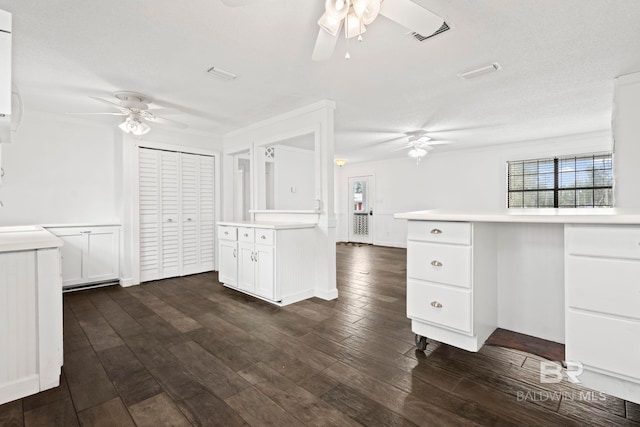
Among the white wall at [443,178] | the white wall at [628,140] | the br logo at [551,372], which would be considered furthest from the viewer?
the white wall at [443,178]

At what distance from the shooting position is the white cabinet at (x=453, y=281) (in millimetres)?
1820

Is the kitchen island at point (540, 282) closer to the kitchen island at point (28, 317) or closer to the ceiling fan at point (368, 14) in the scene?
the ceiling fan at point (368, 14)

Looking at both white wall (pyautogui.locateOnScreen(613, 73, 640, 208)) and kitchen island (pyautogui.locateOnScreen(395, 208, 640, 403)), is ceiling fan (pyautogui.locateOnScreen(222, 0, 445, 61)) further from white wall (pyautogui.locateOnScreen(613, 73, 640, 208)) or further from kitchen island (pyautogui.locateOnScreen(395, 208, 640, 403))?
white wall (pyautogui.locateOnScreen(613, 73, 640, 208))

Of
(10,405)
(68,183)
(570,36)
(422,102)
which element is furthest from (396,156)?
(10,405)

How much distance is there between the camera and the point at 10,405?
162cm

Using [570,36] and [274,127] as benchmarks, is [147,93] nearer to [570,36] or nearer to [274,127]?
[274,127]

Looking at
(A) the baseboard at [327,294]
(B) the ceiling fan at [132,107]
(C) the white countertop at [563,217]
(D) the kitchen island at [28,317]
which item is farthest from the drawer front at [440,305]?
(B) the ceiling fan at [132,107]

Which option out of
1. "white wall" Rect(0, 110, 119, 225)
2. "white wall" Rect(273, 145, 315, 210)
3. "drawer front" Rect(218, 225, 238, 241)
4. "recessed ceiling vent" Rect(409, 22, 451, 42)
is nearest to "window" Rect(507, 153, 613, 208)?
"white wall" Rect(273, 145, 315, 210)

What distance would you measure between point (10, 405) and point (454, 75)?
13.0 ft

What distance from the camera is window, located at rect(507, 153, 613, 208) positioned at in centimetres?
542

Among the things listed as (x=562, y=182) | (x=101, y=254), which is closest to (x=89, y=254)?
(x=101, y=254)

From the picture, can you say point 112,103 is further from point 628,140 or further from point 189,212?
point 628,140

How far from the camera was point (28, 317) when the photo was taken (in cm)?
172

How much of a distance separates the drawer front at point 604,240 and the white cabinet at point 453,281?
0.46 m
